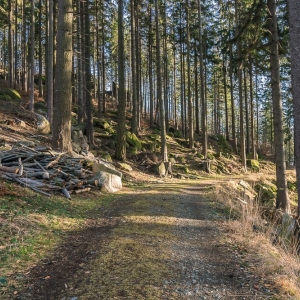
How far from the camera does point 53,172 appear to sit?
8.10 metres

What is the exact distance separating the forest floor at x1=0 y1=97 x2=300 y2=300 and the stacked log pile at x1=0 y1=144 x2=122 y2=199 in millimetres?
450

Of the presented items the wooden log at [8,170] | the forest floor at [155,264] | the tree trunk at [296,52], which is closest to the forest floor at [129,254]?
the forest floor at [155,264]

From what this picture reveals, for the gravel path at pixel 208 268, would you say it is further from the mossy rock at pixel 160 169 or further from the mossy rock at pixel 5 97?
the mossy rock at pixel 5 97

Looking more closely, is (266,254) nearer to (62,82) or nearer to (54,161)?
(54,161)

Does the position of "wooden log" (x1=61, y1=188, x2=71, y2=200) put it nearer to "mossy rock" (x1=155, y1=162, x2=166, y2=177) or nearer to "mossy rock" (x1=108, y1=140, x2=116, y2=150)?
"mossy rock" (x1=155, y1=162, x2=166, y2=177)

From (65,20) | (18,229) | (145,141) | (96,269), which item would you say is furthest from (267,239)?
(145,141)

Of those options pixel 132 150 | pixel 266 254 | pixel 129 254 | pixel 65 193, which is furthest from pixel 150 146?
pixel 129 254

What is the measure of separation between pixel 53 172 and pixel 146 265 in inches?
195

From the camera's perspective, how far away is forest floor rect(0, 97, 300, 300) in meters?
3.39

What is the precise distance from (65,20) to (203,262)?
897 cm

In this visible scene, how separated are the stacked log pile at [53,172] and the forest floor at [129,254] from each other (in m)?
0.45

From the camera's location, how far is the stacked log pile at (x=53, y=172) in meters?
7.38

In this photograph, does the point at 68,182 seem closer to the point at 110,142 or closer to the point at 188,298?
the point at 188,298

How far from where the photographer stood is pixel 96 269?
3.80m
